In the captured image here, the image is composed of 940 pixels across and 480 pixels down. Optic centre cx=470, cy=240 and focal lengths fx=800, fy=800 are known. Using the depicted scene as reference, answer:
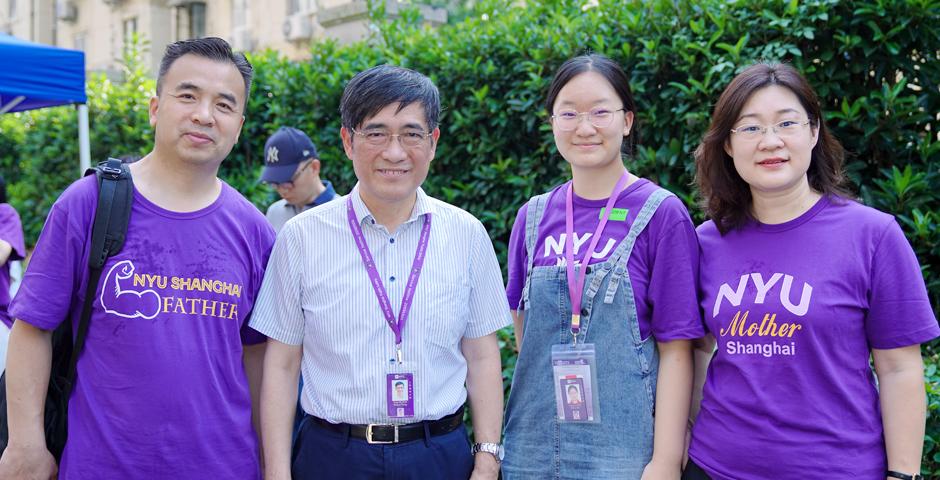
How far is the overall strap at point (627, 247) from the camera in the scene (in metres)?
2.46

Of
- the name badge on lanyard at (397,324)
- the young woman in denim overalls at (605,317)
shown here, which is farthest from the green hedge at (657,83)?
the name badge on lanyard at (397,324)

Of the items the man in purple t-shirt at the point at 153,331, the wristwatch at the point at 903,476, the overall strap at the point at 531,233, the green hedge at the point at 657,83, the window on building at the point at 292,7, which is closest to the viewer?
the wristwatch at the point at 903,476

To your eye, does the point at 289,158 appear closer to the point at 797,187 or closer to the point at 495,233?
the point at 495,233

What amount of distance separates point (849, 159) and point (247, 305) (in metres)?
2.74

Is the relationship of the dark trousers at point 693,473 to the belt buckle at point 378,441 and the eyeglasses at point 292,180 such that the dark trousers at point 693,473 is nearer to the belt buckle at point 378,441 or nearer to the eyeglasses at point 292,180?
the belt buckle at point 378,441

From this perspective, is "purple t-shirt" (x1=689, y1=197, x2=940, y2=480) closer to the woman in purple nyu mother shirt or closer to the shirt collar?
the woman in purple nyu mother shirt

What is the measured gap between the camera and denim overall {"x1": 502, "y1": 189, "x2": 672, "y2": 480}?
246cm

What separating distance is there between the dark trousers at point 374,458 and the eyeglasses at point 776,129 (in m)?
1.29

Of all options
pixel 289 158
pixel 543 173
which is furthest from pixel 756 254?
pixel 289 158

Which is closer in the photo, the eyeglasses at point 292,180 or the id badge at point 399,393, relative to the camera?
the id badge at point 399,393

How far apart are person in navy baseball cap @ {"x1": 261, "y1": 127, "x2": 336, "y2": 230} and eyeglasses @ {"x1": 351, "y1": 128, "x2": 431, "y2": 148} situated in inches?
87.9

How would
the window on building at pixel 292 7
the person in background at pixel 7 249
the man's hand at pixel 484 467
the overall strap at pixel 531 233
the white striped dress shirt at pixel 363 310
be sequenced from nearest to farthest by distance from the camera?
the white striped dress shirt at pixel 363 310
the man's hand at pixel 484 467
the overall strap at pixel 531 233
the person in background at pixel 7 249
the window on building at pixel 292 7

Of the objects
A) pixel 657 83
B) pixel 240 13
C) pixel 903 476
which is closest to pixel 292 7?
pixel 240 13

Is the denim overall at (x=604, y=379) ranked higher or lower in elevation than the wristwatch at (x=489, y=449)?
higher
